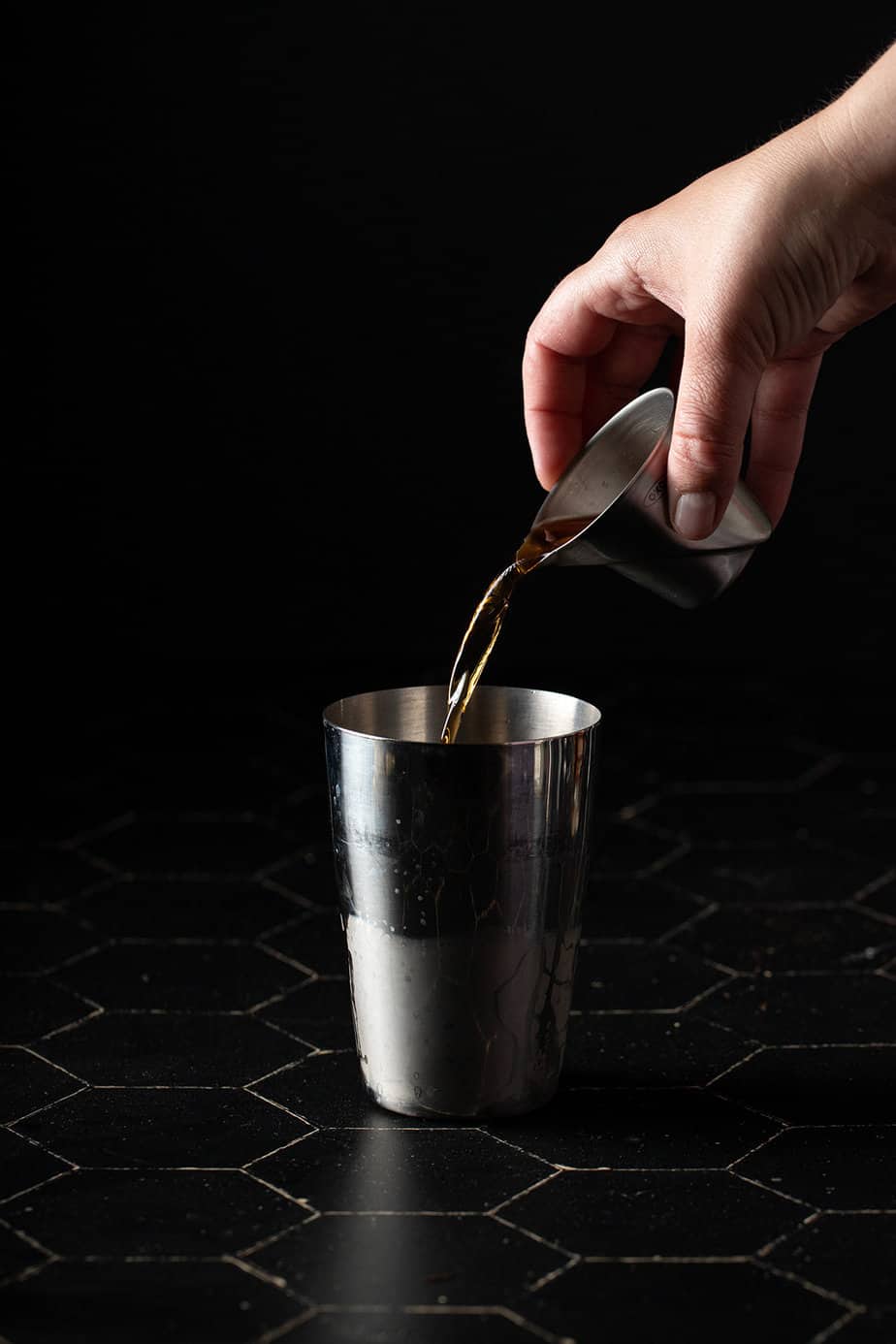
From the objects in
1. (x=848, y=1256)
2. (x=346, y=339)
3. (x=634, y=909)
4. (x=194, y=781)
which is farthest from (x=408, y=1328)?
(x=346, y=339)

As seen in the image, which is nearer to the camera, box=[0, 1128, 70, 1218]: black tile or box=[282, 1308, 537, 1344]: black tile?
box=[282, 1308, 537, 1344]: black tile

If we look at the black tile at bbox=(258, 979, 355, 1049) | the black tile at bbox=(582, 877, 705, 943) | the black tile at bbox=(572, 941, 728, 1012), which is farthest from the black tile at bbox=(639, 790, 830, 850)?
the black tile at bbox=(258, 979, 355, 1049)

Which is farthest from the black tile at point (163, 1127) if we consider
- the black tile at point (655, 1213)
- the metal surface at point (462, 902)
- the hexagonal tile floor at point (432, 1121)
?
the black tile at point (655, 1213)

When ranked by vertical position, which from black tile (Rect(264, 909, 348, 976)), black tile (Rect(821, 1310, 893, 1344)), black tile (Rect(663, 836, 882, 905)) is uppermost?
black tile (Rect(663, 836, 882, 905))

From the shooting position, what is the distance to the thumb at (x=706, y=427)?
1.23 metres

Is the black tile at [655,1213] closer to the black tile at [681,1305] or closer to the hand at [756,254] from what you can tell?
the black tile at [681,1305]

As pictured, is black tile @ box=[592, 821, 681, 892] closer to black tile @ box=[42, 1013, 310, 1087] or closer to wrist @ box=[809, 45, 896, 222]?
black tile @ box=[42, 1013, 310, 1087]

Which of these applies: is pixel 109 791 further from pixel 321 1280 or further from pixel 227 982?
pixel 321 1280

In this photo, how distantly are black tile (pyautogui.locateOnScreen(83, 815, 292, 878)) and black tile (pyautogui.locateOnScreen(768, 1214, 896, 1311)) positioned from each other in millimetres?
990

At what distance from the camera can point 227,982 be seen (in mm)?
1734

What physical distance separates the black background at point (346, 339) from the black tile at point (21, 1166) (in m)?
1.74

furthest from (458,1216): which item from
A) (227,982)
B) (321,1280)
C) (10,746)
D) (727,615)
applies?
(727,615)

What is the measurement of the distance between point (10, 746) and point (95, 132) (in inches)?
48.7

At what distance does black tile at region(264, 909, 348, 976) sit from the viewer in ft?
5.85
